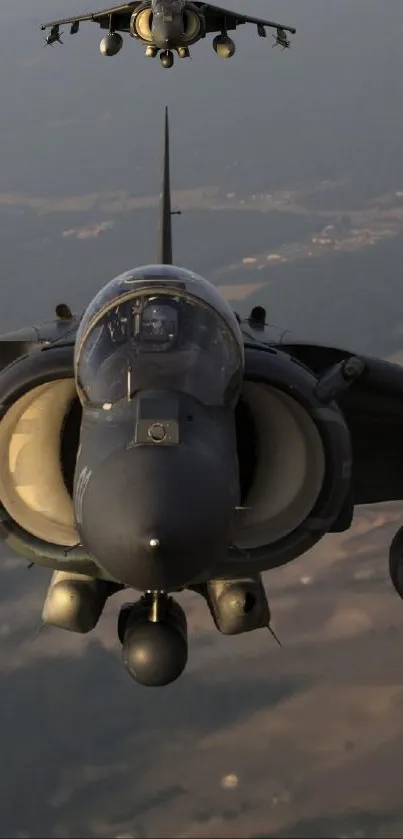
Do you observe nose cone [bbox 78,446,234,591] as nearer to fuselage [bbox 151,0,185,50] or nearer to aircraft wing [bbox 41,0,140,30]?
fuselage [bbox 151,0,185,50]

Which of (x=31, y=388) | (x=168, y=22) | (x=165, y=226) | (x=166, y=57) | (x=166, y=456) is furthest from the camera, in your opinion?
(x=166, y=57)

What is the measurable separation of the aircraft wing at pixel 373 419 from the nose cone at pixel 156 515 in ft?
8.57

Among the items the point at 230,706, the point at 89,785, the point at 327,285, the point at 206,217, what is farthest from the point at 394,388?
the point at 206,217

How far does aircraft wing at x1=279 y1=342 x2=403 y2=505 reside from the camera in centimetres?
818

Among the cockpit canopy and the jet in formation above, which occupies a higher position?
the jet in formation above

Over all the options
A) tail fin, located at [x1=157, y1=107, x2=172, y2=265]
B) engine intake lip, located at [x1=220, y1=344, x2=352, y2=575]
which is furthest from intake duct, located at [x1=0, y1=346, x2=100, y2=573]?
tail fin, located at [x1=157, y1=107, x2=172, y2=265]

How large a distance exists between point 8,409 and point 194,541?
1966mm

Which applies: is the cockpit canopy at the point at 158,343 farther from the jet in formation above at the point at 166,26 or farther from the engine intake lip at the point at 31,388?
the jet in formation above at the point at 166,26

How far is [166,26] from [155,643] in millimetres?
16460

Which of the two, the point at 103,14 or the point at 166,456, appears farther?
the point at 103,14

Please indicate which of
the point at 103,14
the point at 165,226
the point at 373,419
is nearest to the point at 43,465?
the point at 373,419

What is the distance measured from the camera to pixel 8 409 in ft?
21.1

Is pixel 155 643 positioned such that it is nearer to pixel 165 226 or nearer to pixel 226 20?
pixel 165 226

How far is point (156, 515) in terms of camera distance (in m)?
4.98
